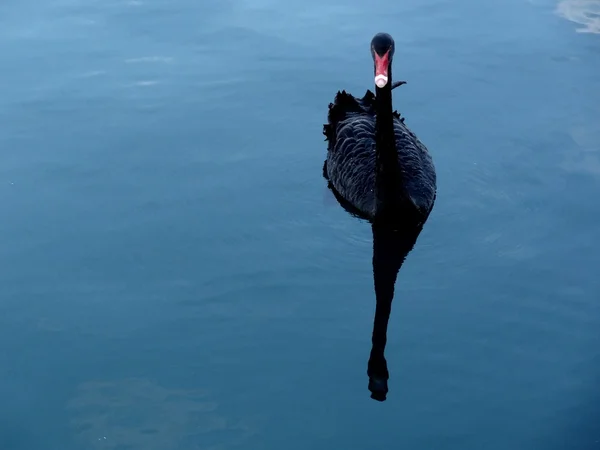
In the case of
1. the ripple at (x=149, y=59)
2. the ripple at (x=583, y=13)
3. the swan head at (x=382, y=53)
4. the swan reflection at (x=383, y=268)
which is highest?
the swan head at (x=382, y=53)

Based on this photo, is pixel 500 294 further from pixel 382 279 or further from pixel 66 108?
pixel 66 108

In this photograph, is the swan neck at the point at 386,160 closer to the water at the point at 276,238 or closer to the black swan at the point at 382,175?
the black swan at the point at 382,175

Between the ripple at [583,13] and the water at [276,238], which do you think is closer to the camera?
the water at [276,238]

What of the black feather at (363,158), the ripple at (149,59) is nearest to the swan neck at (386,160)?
the black feather at (363,158)

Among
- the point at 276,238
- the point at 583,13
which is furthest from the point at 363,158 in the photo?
the point at 583,13

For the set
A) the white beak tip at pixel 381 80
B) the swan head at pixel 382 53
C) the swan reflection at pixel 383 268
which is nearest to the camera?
the swan reflection at pixel 383 268

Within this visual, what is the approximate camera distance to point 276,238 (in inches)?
283

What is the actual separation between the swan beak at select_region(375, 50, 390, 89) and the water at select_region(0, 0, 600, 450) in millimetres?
1261

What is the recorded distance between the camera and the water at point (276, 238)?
5.59m

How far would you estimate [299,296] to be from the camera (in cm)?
653

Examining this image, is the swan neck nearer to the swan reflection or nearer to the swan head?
the swan reflection

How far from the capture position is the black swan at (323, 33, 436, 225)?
719 centimetres

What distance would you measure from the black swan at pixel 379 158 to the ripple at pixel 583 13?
3.37 m

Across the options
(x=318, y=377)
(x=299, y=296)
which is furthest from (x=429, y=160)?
(x=318, y=377)
